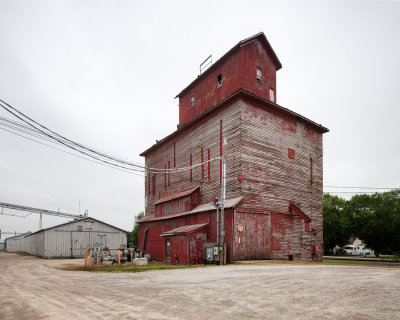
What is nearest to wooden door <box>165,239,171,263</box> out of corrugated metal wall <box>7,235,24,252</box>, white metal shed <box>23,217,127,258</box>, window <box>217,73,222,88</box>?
window <box>217,73,222,88</box>

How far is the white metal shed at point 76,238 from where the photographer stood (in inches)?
1720

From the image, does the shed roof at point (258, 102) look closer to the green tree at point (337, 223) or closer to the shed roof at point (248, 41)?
the shed roof at point (248, 41)

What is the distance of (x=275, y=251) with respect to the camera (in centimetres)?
2525

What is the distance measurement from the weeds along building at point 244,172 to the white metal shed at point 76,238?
14.6 metres

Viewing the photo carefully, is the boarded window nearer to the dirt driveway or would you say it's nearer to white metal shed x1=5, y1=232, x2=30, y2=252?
the dirt driveway

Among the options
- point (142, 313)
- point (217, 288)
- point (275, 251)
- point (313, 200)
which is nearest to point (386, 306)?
point (217, 288)

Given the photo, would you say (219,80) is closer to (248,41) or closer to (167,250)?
(248,41)

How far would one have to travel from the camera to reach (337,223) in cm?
5928

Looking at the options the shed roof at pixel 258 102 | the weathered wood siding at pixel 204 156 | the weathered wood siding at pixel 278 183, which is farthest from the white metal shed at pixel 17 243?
the weathered wood siding at pixel 278 183

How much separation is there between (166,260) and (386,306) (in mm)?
20678

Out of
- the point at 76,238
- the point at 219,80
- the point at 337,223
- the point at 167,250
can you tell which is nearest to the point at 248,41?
the point at 219,80

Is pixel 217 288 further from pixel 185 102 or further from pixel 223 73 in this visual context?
pixel 185 102

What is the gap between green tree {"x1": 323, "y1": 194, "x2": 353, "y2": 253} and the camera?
58.7 metres

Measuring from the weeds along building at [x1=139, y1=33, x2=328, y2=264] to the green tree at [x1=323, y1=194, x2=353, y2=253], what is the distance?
31.6m
